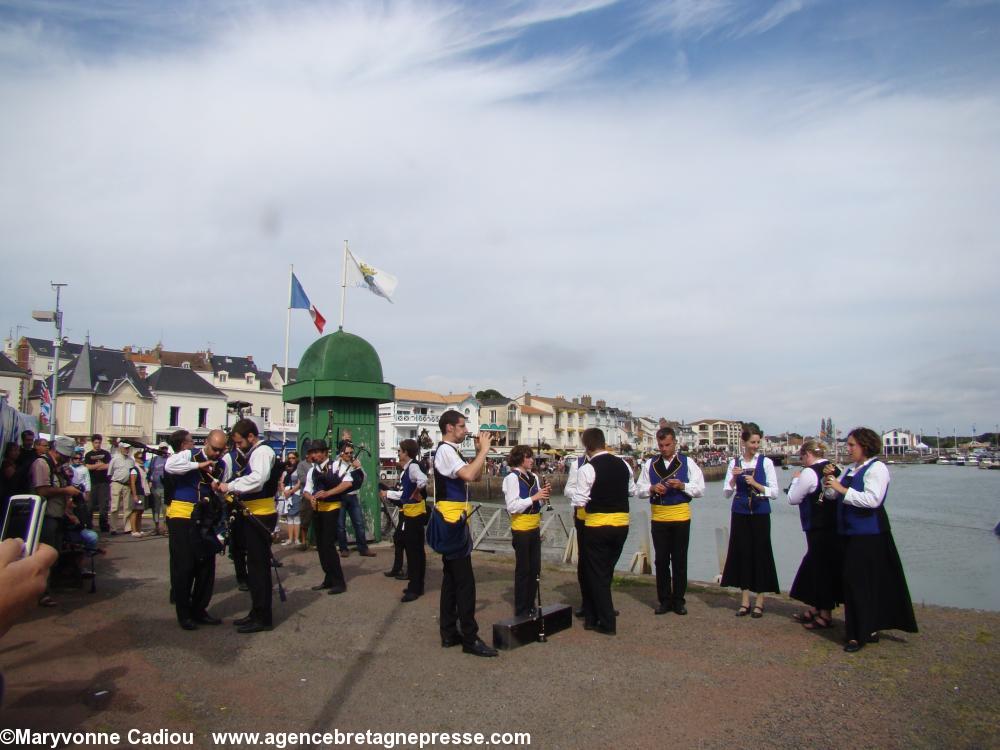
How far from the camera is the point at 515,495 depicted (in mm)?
6867

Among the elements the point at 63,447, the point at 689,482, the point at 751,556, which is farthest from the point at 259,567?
the point at 63,447

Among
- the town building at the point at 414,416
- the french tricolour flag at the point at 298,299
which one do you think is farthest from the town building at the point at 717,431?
the french tricolour flag at the point at 298,299

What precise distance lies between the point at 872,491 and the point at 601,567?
2.46 metres

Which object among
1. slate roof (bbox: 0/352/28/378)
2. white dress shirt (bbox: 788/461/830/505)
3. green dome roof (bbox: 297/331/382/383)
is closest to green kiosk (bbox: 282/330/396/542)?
green dome roof (bbox: 297/331/382/383)

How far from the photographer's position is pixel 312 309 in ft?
63.6

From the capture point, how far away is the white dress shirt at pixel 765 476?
287 inches

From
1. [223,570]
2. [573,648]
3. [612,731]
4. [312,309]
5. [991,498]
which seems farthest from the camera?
[991,498]

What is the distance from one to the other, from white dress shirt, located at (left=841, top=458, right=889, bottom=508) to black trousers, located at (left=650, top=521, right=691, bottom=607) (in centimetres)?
179

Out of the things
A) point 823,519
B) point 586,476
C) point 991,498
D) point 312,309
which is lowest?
point 991,498

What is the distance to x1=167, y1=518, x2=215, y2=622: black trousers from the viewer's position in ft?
21.8

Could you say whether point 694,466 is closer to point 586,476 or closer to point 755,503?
point 755,503

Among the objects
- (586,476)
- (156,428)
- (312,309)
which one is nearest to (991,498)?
(312,309)

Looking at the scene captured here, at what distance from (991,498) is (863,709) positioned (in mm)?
60423

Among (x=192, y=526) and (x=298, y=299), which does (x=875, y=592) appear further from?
(x=298, y=299)
